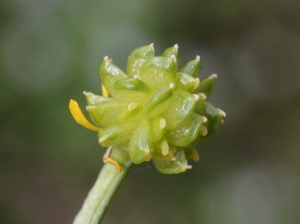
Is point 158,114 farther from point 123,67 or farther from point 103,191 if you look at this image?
point 123,67

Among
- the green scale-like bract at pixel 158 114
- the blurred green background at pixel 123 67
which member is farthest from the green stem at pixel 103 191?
the blurred green background at pixel 123 67

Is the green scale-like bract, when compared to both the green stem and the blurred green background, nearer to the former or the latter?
the green stem

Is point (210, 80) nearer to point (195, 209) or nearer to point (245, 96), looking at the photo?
point (195, 209)

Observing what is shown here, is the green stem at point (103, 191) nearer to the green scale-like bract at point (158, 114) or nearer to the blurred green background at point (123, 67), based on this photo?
the green scale-like bract at point (158, 114)

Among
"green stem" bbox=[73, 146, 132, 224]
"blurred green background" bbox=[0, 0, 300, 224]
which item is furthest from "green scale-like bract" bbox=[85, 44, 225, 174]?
"blurred green background" bbox=[0, 0, 300, 224]

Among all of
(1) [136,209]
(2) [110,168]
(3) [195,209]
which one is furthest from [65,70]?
(2) [110,168]
